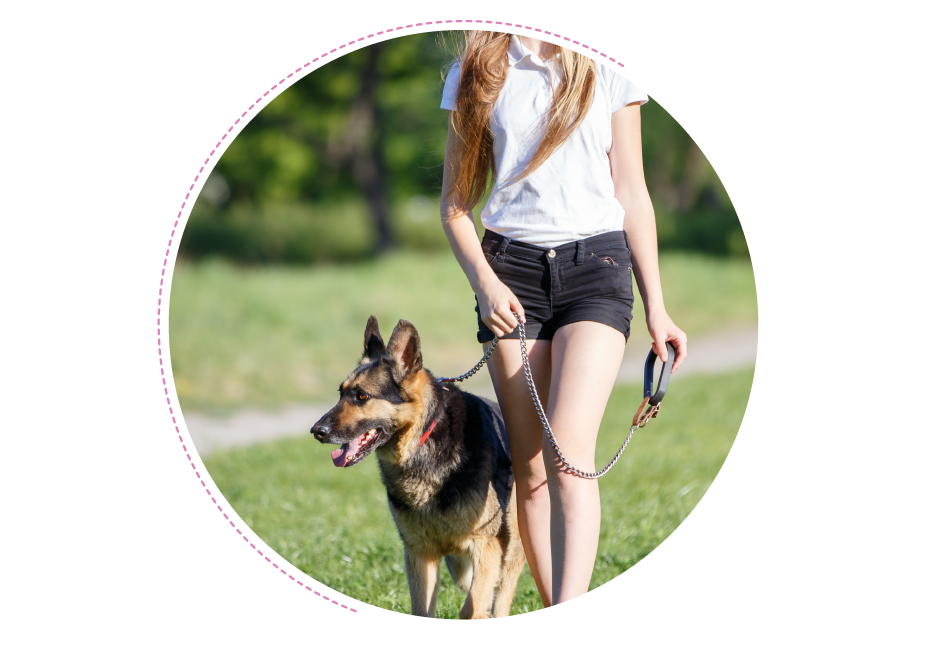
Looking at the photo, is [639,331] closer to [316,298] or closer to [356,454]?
[316,298]

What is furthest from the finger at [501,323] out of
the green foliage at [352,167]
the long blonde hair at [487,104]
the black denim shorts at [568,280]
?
the green foliage at [352,167]

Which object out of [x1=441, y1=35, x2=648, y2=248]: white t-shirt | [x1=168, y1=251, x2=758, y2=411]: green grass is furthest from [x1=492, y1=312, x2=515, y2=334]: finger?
[x1=168, y1=251, x2=758, y2=411]: green grass

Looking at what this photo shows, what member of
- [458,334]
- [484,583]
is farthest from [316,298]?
[484,583]

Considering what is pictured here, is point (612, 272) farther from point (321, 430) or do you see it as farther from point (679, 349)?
point (321, 430)

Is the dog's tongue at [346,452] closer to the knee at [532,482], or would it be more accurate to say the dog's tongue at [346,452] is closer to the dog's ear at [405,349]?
the dog's ear at [405,349]

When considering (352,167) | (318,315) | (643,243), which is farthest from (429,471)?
(352,167)

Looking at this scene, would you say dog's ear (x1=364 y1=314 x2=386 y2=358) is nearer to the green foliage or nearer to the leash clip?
the leash clip

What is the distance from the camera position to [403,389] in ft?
12.8

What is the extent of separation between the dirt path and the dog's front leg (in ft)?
12.0

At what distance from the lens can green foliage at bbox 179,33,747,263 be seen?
19234 mm

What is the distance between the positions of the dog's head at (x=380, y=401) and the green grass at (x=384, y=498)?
1079 mm

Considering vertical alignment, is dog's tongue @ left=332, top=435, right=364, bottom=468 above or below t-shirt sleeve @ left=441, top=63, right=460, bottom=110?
below

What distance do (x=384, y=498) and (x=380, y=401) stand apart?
323 centimetres

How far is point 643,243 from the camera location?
3506mm
